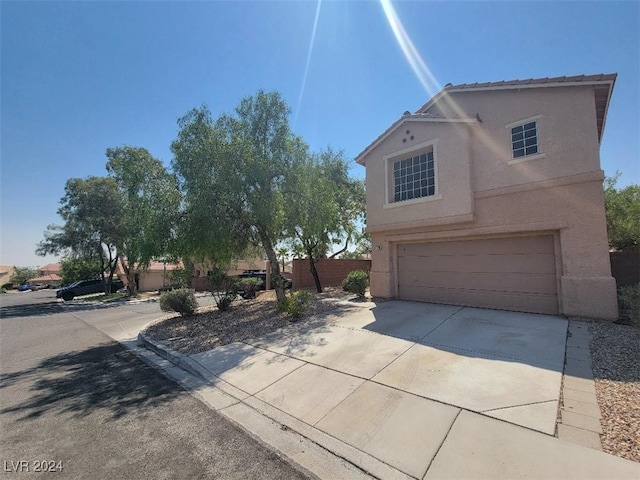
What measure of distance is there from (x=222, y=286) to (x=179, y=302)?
1.76 metres

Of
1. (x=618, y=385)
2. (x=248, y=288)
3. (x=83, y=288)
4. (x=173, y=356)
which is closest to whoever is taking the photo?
(x=618, y=385)

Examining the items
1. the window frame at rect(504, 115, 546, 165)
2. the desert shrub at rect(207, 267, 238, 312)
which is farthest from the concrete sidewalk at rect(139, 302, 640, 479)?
the window frame at rect(504, 115, 546, 165)

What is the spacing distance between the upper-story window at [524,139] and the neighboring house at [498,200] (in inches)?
1.1

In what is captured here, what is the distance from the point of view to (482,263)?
9906 mm

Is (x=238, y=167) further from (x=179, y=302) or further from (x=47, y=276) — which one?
(x=47, y=276)

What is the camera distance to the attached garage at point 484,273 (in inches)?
348

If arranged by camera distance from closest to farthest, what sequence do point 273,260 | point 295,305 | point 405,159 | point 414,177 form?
point 295,305
point 414,177
point 405,159
point 273,260

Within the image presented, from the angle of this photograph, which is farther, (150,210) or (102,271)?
(102,271)

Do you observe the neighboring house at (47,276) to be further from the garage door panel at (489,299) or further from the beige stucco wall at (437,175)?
the garage door panel at (489,299)

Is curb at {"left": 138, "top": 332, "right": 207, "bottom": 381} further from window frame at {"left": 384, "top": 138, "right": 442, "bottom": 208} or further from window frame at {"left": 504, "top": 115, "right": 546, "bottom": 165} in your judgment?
window frame at {"left": 504, "top": 115, "right": 546, "bottom": 165}

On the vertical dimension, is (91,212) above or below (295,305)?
above

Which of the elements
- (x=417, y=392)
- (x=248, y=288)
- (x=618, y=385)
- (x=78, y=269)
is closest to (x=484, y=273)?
(x=618, y=385)

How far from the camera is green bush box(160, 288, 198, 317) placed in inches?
463

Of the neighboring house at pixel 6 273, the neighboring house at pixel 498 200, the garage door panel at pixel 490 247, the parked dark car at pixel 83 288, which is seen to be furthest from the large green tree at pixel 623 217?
the neighboring house at pixel 6 273
